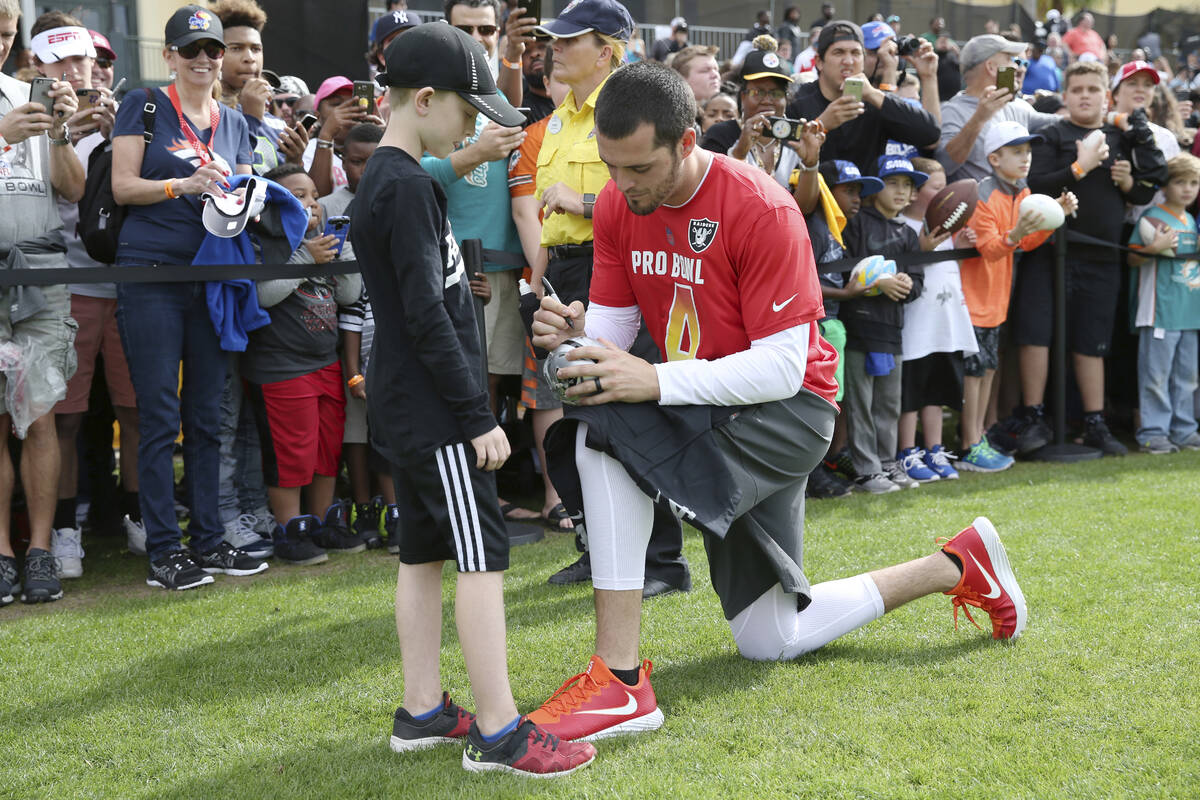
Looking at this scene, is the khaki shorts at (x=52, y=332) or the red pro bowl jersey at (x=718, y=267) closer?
the red pro bowl jersey at (x=718, y=267)

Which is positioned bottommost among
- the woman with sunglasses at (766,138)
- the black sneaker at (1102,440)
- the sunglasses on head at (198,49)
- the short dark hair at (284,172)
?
the black sneaker at (1102,440)

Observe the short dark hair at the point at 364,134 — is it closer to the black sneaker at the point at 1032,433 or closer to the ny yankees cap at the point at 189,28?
the ny yankees cap at the point at 189,28

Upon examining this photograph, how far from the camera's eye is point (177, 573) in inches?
205

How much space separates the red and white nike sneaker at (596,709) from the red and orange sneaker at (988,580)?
4.00 feet

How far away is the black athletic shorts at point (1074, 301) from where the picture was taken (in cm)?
781

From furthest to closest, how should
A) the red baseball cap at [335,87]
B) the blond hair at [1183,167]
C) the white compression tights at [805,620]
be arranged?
the blond hair at [1183,167], the red baseball cap at [335,87], the white compression tights at [805,620]

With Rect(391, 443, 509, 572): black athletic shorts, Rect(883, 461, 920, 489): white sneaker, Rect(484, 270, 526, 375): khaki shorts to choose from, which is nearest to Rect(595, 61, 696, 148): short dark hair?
Rect(391, 443, 509, 572): black athletic shorts

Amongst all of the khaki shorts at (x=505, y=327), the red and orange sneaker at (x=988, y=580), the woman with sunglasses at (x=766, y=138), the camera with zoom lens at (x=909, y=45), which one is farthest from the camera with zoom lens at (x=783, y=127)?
the camera with zoom lens at (x=909, y=45)

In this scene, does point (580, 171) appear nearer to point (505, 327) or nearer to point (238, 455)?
point (505, 327)

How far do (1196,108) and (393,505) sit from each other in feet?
34.9

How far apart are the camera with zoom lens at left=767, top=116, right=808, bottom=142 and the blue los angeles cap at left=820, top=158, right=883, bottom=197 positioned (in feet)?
2.79

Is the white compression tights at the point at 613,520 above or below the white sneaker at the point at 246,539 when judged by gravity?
above

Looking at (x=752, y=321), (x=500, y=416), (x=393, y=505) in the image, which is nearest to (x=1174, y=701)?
(x=752, y=321)

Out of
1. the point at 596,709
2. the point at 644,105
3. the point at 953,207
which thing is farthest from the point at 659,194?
the point at 953,207
